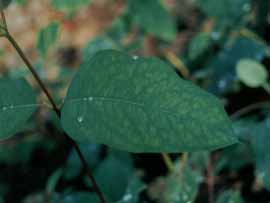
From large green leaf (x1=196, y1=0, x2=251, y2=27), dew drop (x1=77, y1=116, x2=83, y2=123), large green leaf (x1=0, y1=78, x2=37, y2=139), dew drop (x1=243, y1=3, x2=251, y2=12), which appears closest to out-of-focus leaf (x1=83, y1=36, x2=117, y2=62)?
large green leaf (x1=196, y1=0, x2=251, y2=27)

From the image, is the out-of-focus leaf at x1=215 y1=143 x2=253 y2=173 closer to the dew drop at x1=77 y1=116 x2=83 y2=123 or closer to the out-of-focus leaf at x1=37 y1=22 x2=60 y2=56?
the out-of-focus leaf at x1=37 y1=22 x2=60 y2=56

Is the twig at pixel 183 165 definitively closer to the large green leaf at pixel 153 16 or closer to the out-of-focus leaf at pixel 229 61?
the out-of-focus leaf at pixel 229 61

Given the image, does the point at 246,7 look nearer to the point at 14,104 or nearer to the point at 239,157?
the point at 239,157

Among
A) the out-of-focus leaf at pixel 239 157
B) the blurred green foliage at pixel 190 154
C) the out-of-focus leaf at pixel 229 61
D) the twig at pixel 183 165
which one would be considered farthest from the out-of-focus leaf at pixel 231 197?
the out-of-focus leaf at pixel 229 61

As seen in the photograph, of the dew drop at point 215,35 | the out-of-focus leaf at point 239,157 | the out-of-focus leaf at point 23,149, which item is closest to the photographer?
the out-of-focus leaf at point 239,157

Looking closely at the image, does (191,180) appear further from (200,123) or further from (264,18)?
(264,18)

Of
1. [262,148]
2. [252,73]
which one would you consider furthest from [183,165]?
[252,73]
